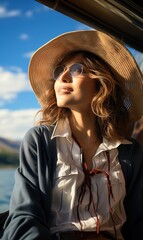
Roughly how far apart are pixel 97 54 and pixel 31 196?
2.12 ft

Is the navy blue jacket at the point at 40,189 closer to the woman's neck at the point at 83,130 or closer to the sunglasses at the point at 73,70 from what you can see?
the woman's neck at the point at 83,130

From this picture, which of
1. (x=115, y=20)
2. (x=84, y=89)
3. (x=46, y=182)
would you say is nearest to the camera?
(x=46, y=182)

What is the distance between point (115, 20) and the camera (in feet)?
4.96

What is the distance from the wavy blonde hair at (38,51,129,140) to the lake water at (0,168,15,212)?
0.86ft

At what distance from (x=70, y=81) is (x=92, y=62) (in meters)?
0.14

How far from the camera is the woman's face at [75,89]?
115 cm

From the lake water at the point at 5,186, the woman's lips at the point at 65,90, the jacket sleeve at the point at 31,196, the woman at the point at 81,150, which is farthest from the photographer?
the lake water at the point at 5,186

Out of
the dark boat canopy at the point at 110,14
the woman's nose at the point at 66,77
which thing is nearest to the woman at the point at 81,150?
the woman's nose at the point at 66,77

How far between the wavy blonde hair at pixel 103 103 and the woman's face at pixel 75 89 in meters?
0.03

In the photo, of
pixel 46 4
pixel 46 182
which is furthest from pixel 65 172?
pixel 46 4

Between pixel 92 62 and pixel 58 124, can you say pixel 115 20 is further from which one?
pixel 58 124

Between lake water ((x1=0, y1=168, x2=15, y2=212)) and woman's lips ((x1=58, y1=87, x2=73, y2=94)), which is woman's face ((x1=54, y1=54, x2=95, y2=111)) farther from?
lake water ((x1=0, y1=168, x2=15, y2=212))

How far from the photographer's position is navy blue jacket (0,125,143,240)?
3.15 feet

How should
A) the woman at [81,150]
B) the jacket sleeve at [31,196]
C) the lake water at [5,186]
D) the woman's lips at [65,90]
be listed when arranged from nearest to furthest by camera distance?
the jacket sleeve at [31,196] → the woman at [81,150] → the woman's lips at [65,90] → the lake water at [5,186]
